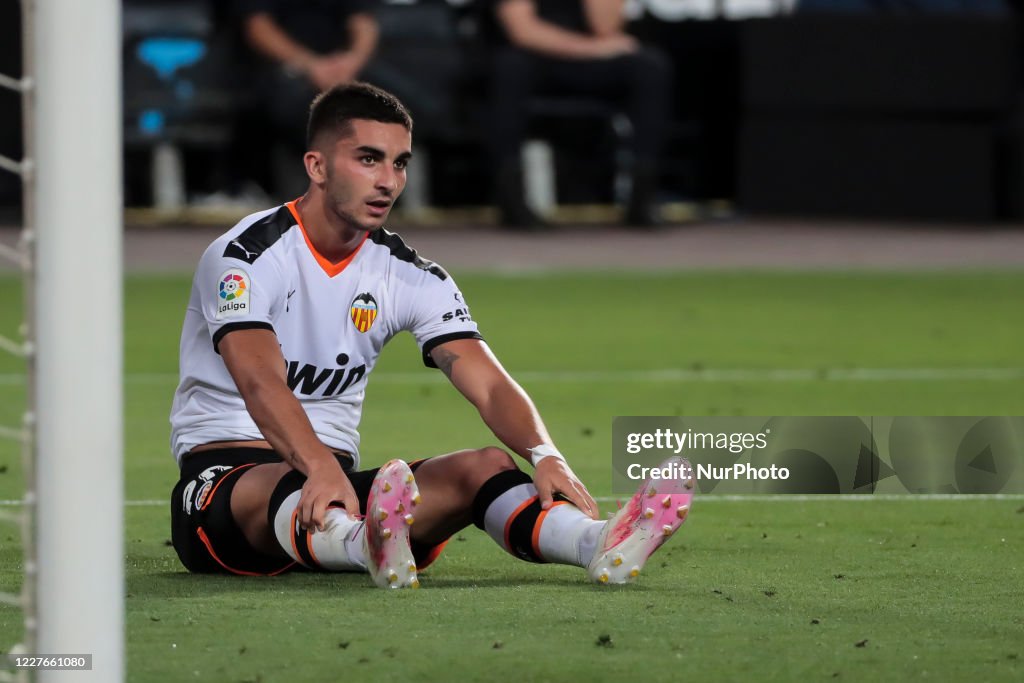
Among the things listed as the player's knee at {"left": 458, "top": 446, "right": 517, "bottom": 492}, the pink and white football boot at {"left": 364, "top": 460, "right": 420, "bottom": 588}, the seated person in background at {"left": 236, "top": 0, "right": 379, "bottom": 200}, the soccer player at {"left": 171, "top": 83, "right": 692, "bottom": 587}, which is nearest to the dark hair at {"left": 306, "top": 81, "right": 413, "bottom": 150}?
the soccer player at {"left": 171, "top": 83, "right": 692, "bottom": 587}

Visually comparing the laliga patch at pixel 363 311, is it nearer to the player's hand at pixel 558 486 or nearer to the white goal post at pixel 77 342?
the player's hand at pixel 558 486

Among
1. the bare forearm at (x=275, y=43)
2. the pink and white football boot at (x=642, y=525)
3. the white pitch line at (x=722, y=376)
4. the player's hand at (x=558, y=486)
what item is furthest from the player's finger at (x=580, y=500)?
the bare forearm at (x=275, y=43)

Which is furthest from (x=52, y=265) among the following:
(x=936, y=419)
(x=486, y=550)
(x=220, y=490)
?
(x=936, y=419)

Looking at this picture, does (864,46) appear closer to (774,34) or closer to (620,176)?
(774,34)

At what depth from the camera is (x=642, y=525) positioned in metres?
4.23

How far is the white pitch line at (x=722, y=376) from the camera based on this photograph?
8.51 m

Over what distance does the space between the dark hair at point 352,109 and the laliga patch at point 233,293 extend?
1.06 ft

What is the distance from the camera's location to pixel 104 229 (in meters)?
3.07

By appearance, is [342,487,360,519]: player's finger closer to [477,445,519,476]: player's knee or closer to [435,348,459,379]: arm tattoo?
[477,445,519,476]: player's knee

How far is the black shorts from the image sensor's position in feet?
14.7

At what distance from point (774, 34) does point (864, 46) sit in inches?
30.4

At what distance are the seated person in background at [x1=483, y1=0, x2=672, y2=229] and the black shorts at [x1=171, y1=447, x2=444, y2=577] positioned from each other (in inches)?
401

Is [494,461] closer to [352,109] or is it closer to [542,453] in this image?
[542,453]

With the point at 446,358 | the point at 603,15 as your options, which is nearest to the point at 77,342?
the point at 446,358
